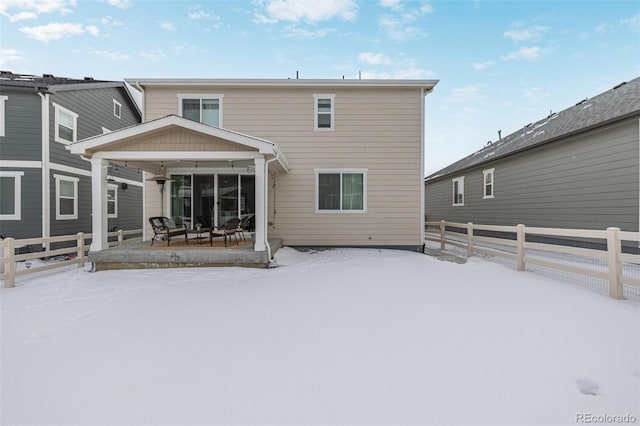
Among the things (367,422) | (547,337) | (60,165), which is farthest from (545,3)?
(60,165)

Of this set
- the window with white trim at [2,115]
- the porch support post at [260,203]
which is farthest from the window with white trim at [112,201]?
the porch support post at [260,203]

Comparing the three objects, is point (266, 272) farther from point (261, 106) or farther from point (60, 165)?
point (60, 165)

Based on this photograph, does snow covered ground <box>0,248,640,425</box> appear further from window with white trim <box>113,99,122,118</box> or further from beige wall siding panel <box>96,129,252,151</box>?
window with white trim <box>113,99,122,118</box>

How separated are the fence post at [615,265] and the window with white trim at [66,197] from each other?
13960 millimetres

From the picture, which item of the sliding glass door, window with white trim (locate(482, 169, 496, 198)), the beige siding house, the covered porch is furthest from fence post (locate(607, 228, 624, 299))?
window with white trim (locate(482, 169, 496, 198))

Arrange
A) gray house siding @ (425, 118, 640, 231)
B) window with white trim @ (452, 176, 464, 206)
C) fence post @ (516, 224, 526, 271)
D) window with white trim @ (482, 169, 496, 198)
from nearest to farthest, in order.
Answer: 1. fence post @ (516, 224, 526, 271)
2. gray house siding @ (425, 118, 640, 231)
3. window with white trim @ (482, 169, 496, 198)
4. window with white trim @ (452, 176, 464, 206)

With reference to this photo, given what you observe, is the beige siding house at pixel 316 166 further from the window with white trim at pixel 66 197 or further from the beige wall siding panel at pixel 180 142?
the window with white trim at pixel 66 197

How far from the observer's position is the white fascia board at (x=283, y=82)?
8.76m

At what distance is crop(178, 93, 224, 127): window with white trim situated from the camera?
9.03 m

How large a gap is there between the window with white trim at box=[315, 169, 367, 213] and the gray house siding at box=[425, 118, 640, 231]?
6071 mm

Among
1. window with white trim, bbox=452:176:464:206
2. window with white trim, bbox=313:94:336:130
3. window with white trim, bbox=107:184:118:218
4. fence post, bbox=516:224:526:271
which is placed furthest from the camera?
window with white trim, bbox=452:176:464:206

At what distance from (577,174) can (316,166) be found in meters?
7.64

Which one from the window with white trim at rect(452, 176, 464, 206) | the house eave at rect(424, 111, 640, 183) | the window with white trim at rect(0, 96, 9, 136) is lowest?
the window with white trim at rect(452, 176, 464, 206)

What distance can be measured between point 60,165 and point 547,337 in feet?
43.9
